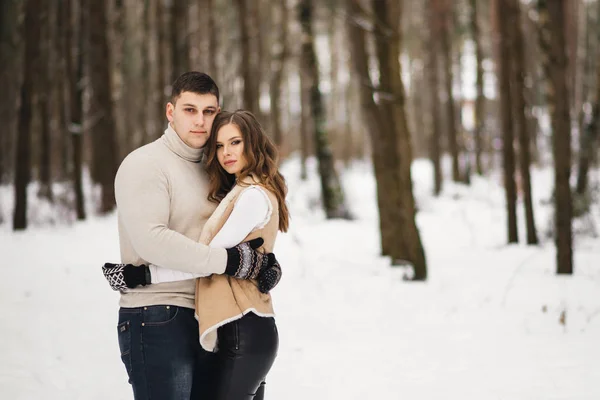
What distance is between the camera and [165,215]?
2.39 metres

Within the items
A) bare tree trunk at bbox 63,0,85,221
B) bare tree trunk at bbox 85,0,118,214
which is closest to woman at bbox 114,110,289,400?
bare tree trunk at bbox 63,0,85,221

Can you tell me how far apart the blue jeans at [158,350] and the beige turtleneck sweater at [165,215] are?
2.2 inches

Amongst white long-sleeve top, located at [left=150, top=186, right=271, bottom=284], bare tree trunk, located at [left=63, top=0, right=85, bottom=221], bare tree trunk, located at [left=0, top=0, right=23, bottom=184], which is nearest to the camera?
white long-sleeve top, located at [left=150, top=186, right=271, bottom=284]

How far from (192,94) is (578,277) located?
21.6 ft

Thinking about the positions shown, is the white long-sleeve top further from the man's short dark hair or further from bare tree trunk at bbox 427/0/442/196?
bare tree trunk at bbox 427/0/442/196

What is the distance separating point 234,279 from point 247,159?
55 cm

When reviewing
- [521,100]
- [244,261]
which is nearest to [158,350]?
[244,261]

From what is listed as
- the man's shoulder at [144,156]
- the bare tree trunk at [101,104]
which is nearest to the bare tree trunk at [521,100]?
the man's shoulder at [144,156]

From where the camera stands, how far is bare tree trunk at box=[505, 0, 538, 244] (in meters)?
9.75

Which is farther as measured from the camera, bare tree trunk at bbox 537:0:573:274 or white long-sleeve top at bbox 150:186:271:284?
bare tree trunk at bbox 537:0:573:274

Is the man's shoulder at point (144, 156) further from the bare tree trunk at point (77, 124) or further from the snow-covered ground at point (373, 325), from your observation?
the bare tree trunk at point (77, 124)

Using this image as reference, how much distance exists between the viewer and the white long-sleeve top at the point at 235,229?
95.9 inches

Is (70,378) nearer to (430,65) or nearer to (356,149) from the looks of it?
(430,65)

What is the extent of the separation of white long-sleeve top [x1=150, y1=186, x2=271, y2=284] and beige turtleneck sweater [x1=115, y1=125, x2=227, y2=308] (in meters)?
0.05
